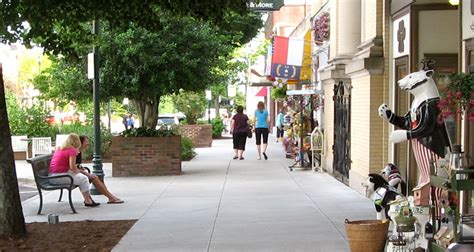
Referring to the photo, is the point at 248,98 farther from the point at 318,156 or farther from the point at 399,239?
the point at 399,239

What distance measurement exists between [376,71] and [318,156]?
20.3 ft

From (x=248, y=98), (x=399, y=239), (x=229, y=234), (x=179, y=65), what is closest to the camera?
(x=399, y=239)

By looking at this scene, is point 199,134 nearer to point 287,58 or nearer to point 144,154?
point 287,58

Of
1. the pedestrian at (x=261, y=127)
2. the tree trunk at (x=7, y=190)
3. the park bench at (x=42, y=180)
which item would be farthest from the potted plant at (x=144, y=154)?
the tree trunk at (x=7, y=190)

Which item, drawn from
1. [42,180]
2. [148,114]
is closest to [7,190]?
[42,180]

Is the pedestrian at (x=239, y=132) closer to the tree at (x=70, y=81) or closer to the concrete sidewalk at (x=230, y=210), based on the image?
the concrete sidewalk at (x=230, y=210)

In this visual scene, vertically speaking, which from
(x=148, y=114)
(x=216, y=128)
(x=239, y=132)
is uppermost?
(x=148, y=114)

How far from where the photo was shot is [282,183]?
14805mm

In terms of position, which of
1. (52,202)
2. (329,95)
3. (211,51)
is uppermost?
(211,51)

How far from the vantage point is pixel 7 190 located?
891 centimetres

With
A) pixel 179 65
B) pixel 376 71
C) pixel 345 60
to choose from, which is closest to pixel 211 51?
pixel 179 65

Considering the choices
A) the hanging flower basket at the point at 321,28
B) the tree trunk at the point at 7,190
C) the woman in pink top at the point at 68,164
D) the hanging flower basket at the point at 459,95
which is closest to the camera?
the hanging flower basket at the point at 459,95

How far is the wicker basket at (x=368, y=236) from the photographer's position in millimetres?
6801

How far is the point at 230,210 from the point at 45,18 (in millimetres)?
4083
